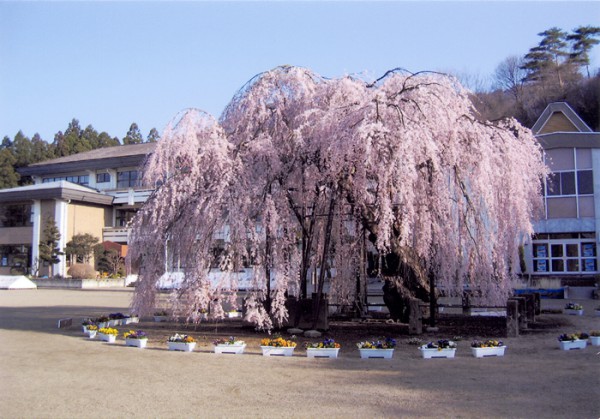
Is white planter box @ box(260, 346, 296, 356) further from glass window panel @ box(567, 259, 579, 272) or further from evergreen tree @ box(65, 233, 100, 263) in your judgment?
evergreen tree @ box(65, 233, 100, 263)

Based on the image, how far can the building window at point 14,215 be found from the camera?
50.2 m

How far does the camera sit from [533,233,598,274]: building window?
31.4m

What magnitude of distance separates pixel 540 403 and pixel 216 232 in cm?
801

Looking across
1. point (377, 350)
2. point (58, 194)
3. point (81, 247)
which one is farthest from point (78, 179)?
point (377, 350)

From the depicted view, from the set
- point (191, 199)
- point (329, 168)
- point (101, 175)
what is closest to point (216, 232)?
point (191, 199)

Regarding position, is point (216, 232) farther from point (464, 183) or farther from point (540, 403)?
point (540, 403)

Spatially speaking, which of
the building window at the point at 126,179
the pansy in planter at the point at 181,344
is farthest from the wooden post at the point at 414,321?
the building window at the point at 126,179

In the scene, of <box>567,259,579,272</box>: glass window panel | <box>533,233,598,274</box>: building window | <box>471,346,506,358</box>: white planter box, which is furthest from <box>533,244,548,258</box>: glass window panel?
<box>471,346,506,358</box>: white planter box

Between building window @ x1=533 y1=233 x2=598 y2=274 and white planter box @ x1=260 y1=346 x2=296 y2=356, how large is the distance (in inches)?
961

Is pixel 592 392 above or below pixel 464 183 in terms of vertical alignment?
below

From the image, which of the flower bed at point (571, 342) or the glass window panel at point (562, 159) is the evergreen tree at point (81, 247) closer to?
the glass window panel at point (562, 159)

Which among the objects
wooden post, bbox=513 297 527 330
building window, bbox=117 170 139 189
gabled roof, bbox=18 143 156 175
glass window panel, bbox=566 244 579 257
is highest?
gabled roof, bbox=18 143 156 175

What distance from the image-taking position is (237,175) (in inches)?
531

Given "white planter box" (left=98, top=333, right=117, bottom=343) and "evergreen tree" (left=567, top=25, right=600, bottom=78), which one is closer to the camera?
"white planter box" (left=98, top=333, right=117, bottom=343)
